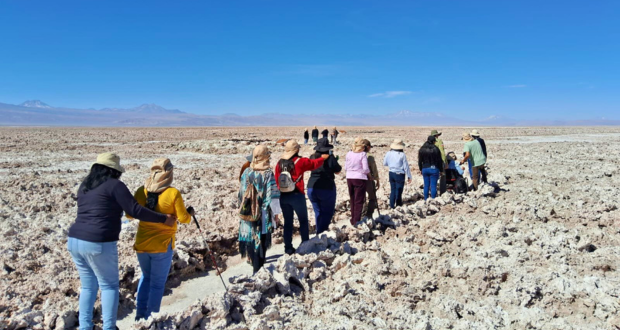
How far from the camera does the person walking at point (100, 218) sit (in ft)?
10.5

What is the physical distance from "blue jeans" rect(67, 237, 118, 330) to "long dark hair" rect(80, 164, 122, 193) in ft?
1.46

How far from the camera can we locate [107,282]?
3391mm

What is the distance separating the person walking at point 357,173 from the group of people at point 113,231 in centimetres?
311

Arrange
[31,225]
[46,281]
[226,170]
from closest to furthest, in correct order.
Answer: [46,281] → [31,225] → [226,170]

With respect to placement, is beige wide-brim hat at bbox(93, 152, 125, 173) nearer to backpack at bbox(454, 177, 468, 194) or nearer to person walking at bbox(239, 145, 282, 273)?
person walking at bbox(239, 145, 282, 273)

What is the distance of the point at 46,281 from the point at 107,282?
2.13m

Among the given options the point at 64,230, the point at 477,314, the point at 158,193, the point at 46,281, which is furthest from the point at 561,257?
the point at 64,230

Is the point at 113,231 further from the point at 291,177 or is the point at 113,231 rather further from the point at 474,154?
the point at 474,154

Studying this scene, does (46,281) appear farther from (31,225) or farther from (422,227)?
(422,227)

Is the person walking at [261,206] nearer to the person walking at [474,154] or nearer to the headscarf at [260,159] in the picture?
the headscarf at [260,159]

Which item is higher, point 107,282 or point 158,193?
point 158,193

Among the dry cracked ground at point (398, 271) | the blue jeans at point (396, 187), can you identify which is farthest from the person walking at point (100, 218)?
the blue jeans at point (396, 187)

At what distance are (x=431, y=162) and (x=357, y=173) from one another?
2382 millimetres

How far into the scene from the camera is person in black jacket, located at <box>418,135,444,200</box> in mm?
7742
